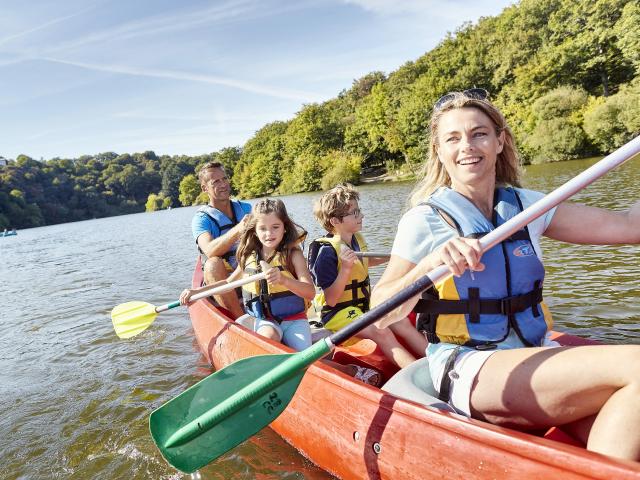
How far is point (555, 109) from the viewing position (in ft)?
84.4

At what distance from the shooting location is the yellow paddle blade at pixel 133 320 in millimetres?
4754

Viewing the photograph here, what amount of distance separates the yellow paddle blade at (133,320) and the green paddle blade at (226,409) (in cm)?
273

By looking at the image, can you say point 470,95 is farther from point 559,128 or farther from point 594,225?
point 559,128

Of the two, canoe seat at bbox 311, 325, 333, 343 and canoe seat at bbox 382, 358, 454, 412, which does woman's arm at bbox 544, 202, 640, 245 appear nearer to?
canoe seat at bbox 382, 358, 454, 412

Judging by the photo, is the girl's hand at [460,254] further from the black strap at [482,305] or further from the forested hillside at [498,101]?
the forested hillside at [498,101]

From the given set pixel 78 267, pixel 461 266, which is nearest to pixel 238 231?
pixel 461 266

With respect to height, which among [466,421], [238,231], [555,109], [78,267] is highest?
[555,109]

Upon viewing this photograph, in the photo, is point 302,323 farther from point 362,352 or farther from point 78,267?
point 78,267

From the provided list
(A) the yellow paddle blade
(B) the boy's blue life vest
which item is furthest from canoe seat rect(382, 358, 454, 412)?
(A) the yellow paddle blade

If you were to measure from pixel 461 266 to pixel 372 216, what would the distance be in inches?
515

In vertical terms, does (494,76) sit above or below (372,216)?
above

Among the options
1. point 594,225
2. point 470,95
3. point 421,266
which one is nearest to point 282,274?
point 421,266

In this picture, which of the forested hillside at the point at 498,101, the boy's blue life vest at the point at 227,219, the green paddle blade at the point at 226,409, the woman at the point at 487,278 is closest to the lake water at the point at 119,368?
the green paddle blade at the point at 226,409

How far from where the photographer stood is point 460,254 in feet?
5.01
